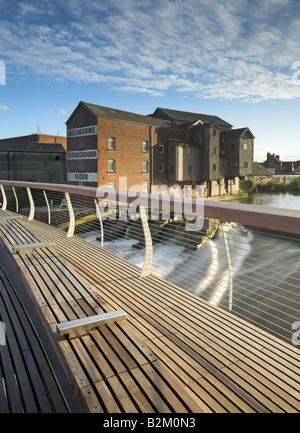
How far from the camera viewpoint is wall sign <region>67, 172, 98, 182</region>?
1021 inches

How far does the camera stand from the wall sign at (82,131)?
25.7 meters

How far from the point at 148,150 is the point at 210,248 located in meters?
15.3

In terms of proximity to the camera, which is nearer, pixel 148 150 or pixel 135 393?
pixel 135 393

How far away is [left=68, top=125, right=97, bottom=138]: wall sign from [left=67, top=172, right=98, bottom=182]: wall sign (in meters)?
3.46

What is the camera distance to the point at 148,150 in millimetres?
29531

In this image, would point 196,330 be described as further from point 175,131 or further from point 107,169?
point 175,131

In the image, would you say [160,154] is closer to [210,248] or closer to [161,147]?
[161,147]

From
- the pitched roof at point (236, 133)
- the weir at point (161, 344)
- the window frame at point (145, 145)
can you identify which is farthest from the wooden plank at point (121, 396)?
the pitched roof at point (236, 133)

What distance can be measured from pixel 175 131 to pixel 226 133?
801 centimetres

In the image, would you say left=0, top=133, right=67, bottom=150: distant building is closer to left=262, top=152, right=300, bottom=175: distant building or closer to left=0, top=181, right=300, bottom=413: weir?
left=262, top=152, right=300, bottom=175: distant building

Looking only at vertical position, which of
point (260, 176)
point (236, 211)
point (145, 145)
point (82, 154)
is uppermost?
point (145, 145)

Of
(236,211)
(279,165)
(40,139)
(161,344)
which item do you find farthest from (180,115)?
(279,165)

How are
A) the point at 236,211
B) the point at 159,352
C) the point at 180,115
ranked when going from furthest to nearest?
the point at 180,115 < the point at 159,352 < the point at 236,211

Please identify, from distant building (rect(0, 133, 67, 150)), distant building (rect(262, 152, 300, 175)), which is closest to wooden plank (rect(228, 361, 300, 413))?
distant building (rect(0, 133, 67, 150))
